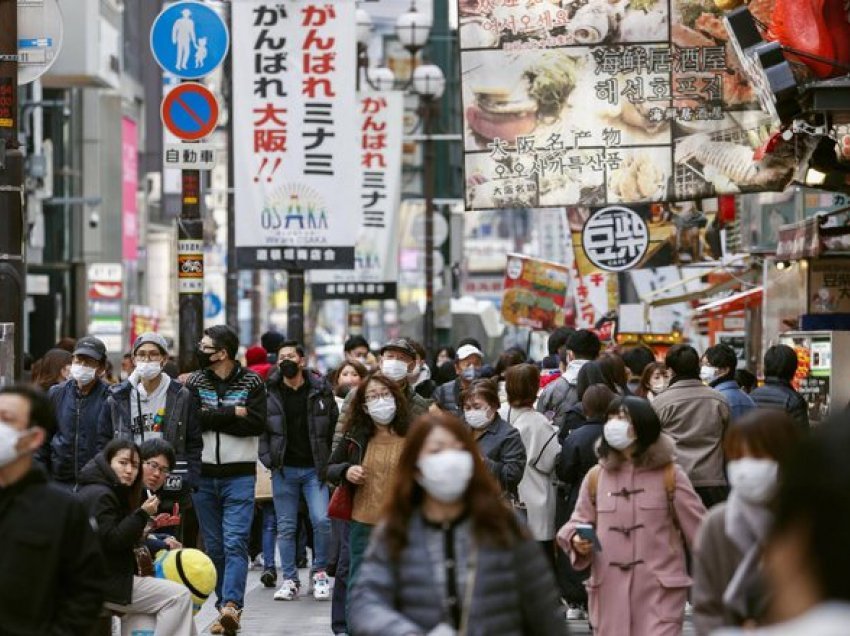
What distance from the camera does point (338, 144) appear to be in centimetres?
2116

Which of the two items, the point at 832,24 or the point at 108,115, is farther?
the point at 108,115

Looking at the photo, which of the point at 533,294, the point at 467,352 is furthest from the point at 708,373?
the point at 533,294

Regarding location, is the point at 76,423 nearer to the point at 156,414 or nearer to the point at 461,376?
the point at 156,414

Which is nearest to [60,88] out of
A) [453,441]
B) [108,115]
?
[108,115]

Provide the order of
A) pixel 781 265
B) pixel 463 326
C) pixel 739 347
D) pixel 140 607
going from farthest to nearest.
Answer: pixel 463 326
pixel 739 347
pixel 781 265
pixel 140 607

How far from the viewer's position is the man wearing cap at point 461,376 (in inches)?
547

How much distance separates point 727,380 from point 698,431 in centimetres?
233

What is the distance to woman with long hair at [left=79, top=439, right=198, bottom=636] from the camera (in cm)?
902

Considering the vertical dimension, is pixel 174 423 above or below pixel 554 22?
below

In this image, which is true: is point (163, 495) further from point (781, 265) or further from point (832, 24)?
point (781, 265)

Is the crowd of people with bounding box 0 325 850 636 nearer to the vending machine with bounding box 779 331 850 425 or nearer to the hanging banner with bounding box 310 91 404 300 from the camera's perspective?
the vending machine with bounding box 779 331 850 425

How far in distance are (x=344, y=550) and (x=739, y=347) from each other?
1799 cm

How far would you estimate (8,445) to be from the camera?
263 inches

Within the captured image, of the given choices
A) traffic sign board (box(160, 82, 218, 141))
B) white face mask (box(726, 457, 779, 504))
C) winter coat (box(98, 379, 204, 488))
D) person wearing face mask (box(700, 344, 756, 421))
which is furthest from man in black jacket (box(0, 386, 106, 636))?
traffic sign board (box(160, 82, 218, 141))
